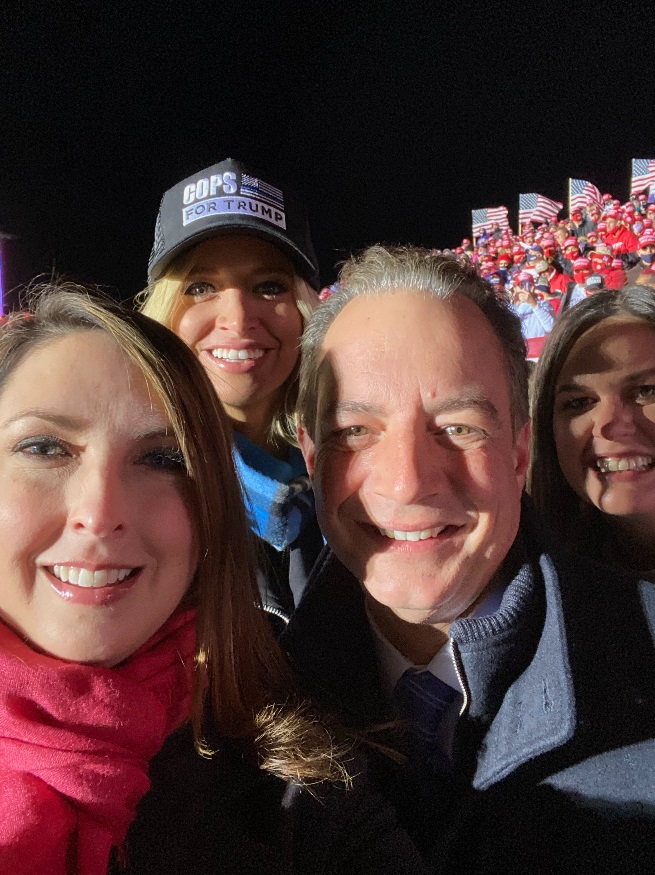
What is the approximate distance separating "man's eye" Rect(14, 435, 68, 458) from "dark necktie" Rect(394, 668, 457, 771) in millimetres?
957

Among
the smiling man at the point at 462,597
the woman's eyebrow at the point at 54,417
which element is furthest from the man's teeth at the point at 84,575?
the smiling man at the point at 462,597

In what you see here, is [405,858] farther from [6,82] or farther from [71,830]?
[6,82]

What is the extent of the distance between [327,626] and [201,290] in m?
1.32

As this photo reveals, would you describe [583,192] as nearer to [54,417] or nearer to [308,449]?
[308,449]

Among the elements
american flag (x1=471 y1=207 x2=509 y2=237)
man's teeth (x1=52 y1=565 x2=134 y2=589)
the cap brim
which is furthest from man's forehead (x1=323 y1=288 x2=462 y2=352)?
american flag (x1=471 y1=207 x2=509 y2=237)

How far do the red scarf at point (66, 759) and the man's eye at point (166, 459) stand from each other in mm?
390

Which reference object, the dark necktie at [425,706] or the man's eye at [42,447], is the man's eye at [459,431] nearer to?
the dark necktie at [425,706]

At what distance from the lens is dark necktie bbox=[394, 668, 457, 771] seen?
1.37 metres

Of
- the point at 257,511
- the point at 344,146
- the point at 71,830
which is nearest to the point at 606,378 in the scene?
the point at 257,511

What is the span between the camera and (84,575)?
3.49ft

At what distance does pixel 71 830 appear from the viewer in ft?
3.28

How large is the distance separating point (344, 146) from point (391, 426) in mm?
9061

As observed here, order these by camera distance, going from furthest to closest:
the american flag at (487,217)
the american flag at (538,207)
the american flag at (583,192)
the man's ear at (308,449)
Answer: the american flag at (487,217) → the american flag at (538,207) → the american flag at (583,192) → the man's ear at (308,449)

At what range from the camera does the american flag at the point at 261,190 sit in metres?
2.16
